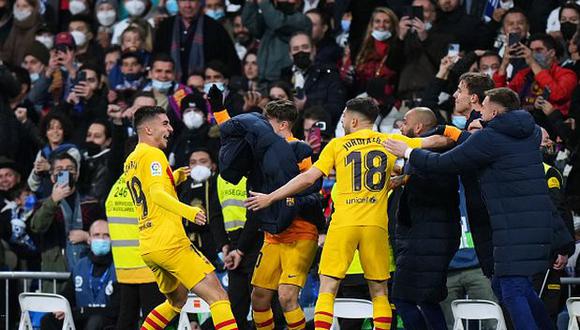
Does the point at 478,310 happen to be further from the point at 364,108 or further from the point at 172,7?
the point at 172,7

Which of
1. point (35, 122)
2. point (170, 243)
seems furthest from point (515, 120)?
point (35, 122)

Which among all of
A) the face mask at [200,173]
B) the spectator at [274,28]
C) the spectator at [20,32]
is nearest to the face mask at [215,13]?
the spectator at [274,28]

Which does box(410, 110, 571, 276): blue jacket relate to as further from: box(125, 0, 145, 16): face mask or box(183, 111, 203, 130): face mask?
box(125, 0, 145, 16): face mask

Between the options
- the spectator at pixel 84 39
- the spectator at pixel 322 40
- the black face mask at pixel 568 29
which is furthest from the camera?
the spectator at pixel 84 39

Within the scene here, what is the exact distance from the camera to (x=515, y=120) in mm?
11547

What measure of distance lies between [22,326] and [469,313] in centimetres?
416

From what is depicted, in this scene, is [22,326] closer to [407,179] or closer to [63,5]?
[407,179]

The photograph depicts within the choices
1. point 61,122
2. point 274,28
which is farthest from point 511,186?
point 61,122

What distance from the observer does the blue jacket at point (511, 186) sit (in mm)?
11445

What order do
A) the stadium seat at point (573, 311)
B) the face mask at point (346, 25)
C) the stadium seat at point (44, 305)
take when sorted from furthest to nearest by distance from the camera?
the face mask at point (346, 25) < the stadium seat at point (44, 305) < the stadium seat at point (573, 311)

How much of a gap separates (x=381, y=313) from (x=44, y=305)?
11.1 ft

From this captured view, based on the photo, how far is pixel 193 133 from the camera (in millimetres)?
16453

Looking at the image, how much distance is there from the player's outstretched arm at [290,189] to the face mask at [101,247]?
3.38 m

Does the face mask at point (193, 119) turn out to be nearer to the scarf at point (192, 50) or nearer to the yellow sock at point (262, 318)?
the scarf at point (192, 50)
